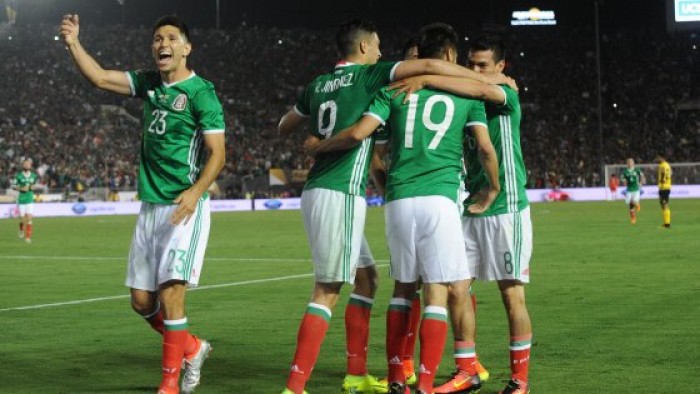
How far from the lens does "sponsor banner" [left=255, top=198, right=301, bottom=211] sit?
190 ft

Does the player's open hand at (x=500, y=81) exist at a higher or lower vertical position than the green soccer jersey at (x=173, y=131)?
higher

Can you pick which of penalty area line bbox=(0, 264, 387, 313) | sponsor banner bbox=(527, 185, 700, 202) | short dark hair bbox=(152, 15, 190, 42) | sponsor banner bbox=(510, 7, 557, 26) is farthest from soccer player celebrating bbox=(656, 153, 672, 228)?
sponsor banner bbox=(510, 7, 557, 26)

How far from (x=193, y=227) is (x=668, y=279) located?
10367 millimetres

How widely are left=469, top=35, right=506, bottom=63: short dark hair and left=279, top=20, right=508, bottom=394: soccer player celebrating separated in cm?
67

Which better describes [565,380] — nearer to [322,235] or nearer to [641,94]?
[322,235]

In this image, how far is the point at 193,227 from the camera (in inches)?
309

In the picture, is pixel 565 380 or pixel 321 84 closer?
pixel 321 84

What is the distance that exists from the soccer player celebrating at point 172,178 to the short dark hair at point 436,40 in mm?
1393

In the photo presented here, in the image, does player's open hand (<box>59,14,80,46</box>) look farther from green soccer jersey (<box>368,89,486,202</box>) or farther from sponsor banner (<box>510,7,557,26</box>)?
sponsor banner (<box>510,7,557,26</box>)

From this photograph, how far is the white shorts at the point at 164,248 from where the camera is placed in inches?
304

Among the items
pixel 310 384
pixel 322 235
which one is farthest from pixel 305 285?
pixel 322 235

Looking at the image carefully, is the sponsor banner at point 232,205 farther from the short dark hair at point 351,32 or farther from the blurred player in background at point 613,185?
the short dark hair at point 351,32

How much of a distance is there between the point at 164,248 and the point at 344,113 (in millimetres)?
1491

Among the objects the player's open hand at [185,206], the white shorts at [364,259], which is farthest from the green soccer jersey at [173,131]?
the white shorts at [364,259]
